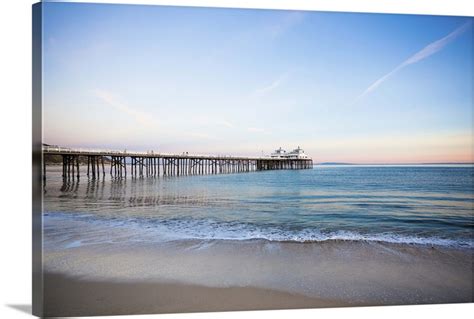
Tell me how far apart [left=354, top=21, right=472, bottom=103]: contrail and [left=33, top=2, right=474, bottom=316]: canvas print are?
0.05 feet

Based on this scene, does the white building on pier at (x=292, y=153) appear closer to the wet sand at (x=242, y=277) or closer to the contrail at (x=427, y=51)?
the contrail at (x=427, y=51)

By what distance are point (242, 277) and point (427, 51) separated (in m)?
2.78

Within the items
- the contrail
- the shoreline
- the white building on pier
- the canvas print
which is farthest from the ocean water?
the contrail

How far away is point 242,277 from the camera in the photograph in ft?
12.6

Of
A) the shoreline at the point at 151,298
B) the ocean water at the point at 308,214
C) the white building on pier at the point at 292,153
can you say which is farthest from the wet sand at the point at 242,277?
the white building on pier at the point at 292,153

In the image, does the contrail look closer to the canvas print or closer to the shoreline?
the canvas print

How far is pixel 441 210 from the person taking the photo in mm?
5109

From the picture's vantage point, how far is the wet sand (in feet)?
11.6

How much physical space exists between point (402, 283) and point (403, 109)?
201cm

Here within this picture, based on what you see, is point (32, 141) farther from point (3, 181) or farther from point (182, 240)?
point (182, 240)

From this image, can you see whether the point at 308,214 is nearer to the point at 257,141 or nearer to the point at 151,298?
the point at 257,141

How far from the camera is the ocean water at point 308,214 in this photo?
4.58 meters

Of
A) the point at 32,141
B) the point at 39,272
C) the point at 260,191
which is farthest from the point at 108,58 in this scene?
the point at 260,191

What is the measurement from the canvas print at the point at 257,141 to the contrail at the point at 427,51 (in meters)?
0.01
